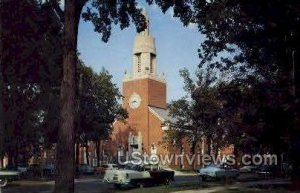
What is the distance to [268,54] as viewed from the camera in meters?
25.3

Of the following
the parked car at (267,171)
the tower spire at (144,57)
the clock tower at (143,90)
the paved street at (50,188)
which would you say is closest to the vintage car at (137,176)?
the paved street at (50,188)

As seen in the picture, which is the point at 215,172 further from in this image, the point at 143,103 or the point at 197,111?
the point at 143,103

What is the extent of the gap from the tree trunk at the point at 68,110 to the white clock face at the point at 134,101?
2677 inches

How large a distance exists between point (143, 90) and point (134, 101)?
2577mm

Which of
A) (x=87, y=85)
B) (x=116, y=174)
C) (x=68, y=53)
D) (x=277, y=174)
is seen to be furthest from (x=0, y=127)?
(x=87, y=85)

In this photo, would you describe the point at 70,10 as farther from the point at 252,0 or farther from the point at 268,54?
the point at 268,54

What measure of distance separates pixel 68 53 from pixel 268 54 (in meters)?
12.1

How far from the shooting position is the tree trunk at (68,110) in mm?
16561

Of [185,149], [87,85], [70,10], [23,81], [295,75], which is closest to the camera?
[70,10]

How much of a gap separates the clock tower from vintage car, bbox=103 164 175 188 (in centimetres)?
4878

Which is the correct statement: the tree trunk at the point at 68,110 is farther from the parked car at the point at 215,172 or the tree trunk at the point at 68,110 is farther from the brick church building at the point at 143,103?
the brick church building at the point at 143,103

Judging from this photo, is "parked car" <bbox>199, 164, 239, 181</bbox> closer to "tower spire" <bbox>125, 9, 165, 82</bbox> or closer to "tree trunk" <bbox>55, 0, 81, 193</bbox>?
"tree trunk" <bbox>55, 0, 81, 193</bbox>

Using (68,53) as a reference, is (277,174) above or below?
below

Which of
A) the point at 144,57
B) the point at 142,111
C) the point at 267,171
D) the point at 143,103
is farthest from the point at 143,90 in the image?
the point at 267,171
